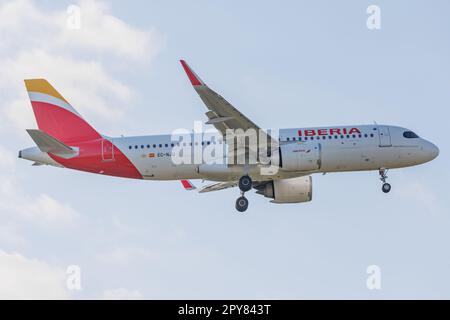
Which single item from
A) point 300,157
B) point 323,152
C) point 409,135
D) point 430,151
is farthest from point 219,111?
point 430,151

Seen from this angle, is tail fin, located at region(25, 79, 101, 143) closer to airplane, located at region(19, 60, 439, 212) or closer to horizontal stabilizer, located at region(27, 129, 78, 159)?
airplane, located at region(19, 60, 439, 212)

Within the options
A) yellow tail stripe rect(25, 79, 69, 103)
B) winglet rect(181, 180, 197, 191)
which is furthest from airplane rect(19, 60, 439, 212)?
winglet rect(181, 180, 197, 191)

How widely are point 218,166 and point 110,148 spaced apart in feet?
22.2

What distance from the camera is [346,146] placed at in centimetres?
5878

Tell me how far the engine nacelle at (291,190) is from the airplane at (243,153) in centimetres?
199

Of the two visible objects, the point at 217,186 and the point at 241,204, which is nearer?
the point at 241,204

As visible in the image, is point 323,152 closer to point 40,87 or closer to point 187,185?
point 187,185

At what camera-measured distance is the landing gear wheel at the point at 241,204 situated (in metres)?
59.8

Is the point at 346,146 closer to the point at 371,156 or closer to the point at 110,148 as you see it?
the point at 371,156

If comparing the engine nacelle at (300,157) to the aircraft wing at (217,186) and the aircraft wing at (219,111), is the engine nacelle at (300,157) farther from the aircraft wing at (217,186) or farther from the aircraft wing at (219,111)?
the aircraft wing at (217,186)

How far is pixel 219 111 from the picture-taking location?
55.9 m

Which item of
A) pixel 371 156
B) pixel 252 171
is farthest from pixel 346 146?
pixel 252 171

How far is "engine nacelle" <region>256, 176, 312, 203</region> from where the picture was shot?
6316 centimetres

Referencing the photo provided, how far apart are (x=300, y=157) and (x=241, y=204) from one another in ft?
15.8
